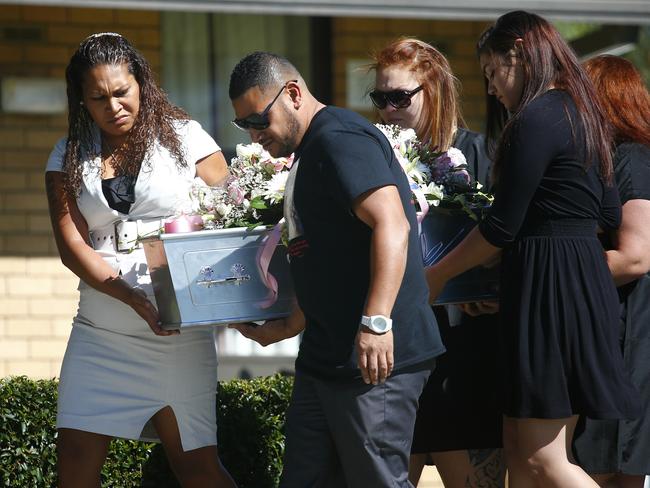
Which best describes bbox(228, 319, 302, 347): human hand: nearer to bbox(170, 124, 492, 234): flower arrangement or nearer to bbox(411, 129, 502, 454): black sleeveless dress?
bbox(170, 124, 492, 234): flower arrangement

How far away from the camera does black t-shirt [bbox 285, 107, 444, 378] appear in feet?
11.5

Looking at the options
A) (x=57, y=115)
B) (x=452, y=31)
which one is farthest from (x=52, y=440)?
(x=452, y=31)

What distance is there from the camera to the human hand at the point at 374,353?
3.42 meters

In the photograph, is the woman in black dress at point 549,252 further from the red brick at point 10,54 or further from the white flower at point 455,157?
the red brick at point 10,54

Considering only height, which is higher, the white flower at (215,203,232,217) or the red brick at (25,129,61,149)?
the red brick at (25,129,61,149)

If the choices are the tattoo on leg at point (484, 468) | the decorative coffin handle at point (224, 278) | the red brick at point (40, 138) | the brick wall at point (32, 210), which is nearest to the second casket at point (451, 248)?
the decorative coffin handle at point (224, 278)

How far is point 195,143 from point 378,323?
1.34 meters

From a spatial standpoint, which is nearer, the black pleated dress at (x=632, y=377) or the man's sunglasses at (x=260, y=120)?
the man's sunglasses at (x=260, y=120)

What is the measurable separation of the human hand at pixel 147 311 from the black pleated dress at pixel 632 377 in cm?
154

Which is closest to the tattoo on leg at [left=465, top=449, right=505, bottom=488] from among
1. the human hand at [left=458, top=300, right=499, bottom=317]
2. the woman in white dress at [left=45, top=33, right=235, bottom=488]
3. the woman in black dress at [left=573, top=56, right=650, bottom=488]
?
the woman in black dress at [left=573, top=56, right=650, bottom=488]

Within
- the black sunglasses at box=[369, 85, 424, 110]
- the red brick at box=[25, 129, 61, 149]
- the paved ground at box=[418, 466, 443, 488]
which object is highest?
the black sunglasses at box=[369, 85, 424, 110]

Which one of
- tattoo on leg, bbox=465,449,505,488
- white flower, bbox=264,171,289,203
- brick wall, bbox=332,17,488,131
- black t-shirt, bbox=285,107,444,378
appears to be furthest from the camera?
brick wall, bbox=332,17,488,131

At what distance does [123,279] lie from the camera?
4.24 metres

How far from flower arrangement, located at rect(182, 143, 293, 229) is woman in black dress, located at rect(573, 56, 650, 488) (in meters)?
1.20
